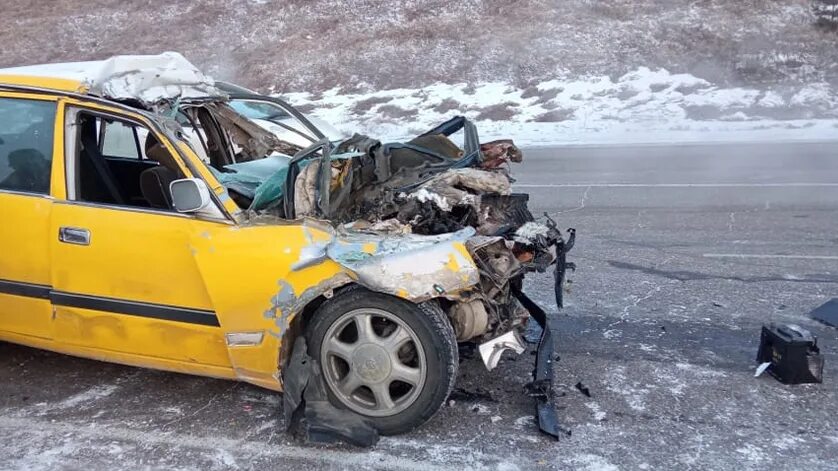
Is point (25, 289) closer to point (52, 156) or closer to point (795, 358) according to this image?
point (52, 156)

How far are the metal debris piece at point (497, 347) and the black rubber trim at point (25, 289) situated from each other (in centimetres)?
227

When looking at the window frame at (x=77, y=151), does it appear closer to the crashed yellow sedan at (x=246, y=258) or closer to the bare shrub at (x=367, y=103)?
the crashed yellow sedan at (x=246, y=258)

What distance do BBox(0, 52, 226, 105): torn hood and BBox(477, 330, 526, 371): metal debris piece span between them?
2.17m

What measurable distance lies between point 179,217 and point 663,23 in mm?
21383

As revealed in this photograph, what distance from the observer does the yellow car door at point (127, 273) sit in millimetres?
3672

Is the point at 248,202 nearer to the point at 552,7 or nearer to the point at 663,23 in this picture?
the point at 663,23

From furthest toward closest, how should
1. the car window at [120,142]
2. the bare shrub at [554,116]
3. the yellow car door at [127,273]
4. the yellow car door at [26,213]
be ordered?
the bare shrub at [554,116] < the car window at [120,142] < the yellow car door at [26,213] < the yellow car door at [127,273]

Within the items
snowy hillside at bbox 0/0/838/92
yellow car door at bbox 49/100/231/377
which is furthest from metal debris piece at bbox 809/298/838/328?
snowy hillside at bbox 0/0/838/92

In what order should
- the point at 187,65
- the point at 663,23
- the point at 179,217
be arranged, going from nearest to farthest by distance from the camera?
the point at 179,217, the point at 187,65, the point at 663,23

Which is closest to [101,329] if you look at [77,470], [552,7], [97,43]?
[77,470]

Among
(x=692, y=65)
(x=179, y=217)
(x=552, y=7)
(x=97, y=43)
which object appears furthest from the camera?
(x=97, y=43)

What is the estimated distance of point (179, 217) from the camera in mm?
3676

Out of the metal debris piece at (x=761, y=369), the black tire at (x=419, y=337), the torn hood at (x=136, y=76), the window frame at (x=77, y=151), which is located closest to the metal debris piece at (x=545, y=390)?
the black tire at (x=419, y=337)

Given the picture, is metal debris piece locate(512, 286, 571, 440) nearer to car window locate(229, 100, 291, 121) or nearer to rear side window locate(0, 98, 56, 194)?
car window locate(229, 100, 291, 121)
